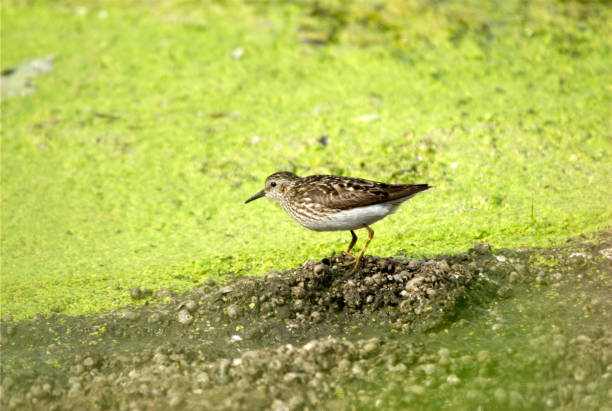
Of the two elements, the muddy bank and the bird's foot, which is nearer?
the muddy bank

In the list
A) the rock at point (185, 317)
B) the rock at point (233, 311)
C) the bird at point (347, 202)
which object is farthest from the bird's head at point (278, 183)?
the rock at point (185, 317)

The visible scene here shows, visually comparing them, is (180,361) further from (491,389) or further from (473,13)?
(473,13)

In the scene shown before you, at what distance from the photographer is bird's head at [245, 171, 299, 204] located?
4.73 m

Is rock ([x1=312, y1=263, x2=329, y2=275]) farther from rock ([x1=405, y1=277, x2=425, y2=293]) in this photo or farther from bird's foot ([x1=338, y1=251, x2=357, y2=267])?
rock ([x1=405, y1=277, x2=425, y2=293])

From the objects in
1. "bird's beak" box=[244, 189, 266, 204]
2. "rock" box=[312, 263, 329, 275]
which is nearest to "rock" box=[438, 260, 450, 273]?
"rock" box=[312, 263, 329, 275]

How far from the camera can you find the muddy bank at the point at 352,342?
3332 mm

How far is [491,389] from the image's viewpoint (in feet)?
10.8

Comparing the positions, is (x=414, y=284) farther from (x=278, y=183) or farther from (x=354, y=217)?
(x=278, y=183)

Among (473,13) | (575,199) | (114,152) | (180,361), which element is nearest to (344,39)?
(473,13)

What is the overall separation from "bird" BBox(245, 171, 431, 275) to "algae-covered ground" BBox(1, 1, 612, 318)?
1.58 feet

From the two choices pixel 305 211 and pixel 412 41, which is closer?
pixel 305 211

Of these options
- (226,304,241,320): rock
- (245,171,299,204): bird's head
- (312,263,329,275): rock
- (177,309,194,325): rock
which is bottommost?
(177,309,194,325): rock

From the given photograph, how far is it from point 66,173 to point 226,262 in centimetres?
193

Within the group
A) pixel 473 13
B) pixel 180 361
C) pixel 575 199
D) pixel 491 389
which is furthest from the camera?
pixel 473 13
